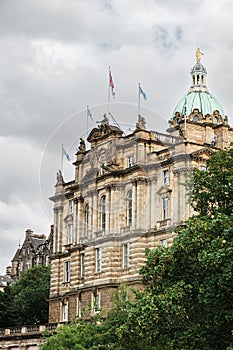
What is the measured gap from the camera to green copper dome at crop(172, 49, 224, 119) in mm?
99194

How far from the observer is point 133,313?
1654 inches

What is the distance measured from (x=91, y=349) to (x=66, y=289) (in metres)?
35.8

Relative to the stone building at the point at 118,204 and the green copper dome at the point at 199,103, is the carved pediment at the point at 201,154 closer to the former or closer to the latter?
the stone building at the point at 118,204

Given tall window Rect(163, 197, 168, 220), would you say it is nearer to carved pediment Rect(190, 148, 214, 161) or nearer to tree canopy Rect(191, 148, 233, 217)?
carved pediment Rect(190, 148, 214, 161)

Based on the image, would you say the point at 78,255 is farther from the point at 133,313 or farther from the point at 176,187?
the point at 133,313

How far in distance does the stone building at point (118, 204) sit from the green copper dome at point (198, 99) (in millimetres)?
1771

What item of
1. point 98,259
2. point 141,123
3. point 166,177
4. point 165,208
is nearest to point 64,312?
point 98,259

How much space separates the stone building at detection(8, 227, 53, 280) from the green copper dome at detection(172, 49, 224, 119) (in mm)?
61036

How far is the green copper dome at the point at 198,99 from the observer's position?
99.2 meters

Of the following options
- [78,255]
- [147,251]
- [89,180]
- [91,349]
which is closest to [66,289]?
[78,255]

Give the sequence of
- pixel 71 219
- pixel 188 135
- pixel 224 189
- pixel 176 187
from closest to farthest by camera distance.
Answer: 1. pixel 224 189
2. pixel 176 187
3. pixel 188 135
4. pixel 71 219

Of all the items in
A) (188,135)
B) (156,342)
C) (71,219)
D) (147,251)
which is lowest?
(156,342)

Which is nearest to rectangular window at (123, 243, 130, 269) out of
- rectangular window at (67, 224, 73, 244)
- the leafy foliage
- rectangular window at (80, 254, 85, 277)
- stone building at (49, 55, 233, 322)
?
stone building at (49, 55, 233, 322)

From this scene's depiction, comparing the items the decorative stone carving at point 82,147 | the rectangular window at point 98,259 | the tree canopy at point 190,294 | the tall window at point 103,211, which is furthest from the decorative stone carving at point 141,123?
the tree canopy at point 190,294
